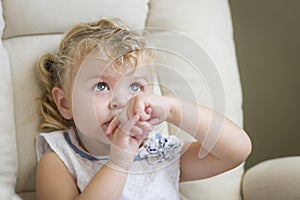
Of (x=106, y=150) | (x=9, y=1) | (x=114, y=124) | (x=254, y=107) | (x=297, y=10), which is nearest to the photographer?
(x=114, y=124)

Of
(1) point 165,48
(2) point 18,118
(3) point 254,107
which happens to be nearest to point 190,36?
(1) point 165,48

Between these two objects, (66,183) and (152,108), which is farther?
(66,183)

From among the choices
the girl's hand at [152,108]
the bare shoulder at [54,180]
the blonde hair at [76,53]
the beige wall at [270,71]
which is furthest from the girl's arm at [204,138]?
the beige wall at [270,71]

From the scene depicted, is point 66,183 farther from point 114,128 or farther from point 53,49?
point 53,49

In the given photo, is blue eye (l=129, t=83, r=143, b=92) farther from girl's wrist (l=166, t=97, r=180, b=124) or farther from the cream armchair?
the cream armchair

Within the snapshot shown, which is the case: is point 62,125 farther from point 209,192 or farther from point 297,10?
point 297,10

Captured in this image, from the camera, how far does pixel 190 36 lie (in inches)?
50.4

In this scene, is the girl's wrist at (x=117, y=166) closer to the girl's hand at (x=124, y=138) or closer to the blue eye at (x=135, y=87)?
the girl's hand at (x=124, y=138)

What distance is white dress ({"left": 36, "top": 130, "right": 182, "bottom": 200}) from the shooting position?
1092mm

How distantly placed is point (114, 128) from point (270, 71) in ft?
2.60

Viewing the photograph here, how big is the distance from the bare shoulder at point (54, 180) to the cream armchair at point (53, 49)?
0.21 feet

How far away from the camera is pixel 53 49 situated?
1207mm

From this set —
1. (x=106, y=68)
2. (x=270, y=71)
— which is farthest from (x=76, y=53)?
(x=270, y=71)

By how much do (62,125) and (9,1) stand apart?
268 mm
